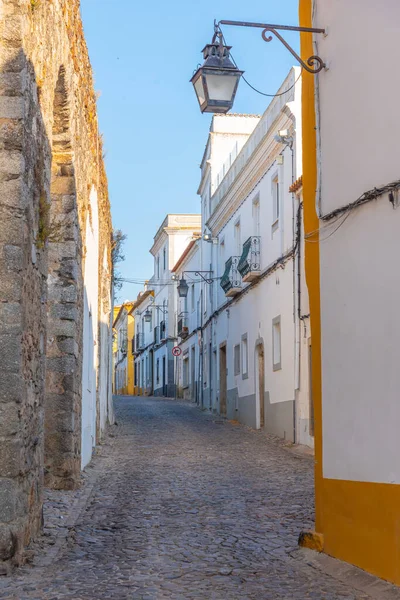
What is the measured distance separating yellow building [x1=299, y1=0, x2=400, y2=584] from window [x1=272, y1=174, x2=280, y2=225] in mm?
10961

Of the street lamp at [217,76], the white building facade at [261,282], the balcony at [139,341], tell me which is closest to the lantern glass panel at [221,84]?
the street lamp at [217,76]

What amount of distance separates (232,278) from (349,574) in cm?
1691

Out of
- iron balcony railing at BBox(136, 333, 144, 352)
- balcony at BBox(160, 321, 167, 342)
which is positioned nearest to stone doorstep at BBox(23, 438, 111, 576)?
balcony at BBox(160, 321, 167, 342)

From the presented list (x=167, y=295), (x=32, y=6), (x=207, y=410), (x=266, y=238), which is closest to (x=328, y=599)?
(x=32, y=6)

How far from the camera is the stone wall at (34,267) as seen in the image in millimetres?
5648

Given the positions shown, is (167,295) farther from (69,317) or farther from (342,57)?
(342,57)

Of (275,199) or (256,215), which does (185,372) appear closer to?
(256,215)

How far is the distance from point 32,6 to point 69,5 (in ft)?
8.74

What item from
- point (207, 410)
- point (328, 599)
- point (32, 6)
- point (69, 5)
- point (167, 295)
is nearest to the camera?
point (328, 599)

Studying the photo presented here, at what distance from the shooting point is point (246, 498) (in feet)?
30.5

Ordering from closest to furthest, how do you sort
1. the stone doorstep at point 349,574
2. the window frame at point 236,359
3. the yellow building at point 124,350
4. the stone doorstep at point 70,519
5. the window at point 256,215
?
the stone doorstep at point 349,574, the stone doorstep at point 70,519, the window at point 256,215, the window frame at point 236,359, the yellow building at point 124,350

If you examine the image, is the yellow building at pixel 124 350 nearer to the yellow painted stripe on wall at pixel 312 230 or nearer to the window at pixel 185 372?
the window at pixel 185 372

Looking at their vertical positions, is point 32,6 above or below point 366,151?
above

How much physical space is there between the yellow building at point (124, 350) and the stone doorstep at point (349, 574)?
4976cm
